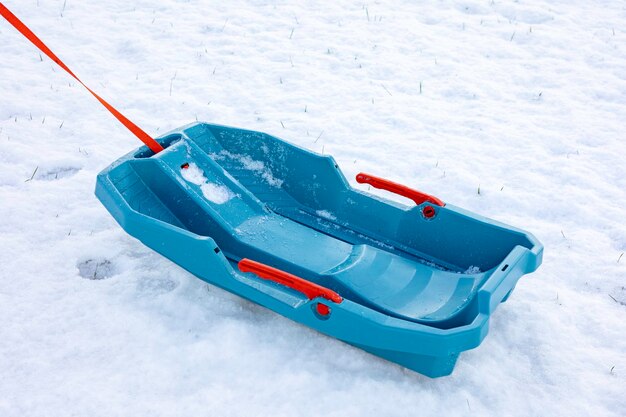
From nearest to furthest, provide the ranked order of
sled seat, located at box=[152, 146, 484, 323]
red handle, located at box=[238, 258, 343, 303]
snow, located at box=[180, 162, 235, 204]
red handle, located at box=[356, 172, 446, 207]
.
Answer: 1. red handle, located at box=[238, 258, 343, 303]
2. sled seat, located at box=[152, 146, 484, 323]
3. red handle, located at box=[356, 172, 446, 207]
4. snow, located at box=[180, 162, 235, 204]

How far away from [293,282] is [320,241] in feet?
2.04

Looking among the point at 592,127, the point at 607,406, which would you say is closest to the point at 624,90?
the point at 592,127

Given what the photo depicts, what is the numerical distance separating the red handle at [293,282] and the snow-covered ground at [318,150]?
12.3 inches

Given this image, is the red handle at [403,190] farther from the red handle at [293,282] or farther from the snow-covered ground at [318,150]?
the red handle at [293,282]

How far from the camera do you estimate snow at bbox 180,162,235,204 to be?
3.10 meters

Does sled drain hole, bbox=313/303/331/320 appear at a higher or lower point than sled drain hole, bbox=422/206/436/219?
lower

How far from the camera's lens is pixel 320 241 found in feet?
9.96

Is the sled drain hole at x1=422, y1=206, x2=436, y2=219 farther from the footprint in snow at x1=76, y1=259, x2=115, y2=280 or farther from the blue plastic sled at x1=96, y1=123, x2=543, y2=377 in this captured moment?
the footprint in snow at x1=76, y1=259, x2=115, y2=280

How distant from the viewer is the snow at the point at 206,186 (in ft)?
10.2

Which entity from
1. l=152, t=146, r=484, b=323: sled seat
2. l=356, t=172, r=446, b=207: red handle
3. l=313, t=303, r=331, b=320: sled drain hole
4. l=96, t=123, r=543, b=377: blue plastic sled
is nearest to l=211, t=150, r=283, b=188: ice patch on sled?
l=96, t=123, r=543, b=377: blue plastic sled

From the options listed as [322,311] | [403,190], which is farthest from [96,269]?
[403,190]

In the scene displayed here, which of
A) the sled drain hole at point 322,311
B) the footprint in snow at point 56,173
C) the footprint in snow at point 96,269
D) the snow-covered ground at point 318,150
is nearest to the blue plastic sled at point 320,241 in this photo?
the sled drain hole at point 322,311

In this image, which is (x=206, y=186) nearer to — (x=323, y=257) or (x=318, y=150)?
(x=323, y=257)

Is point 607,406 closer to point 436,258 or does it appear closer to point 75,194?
point 436,258
